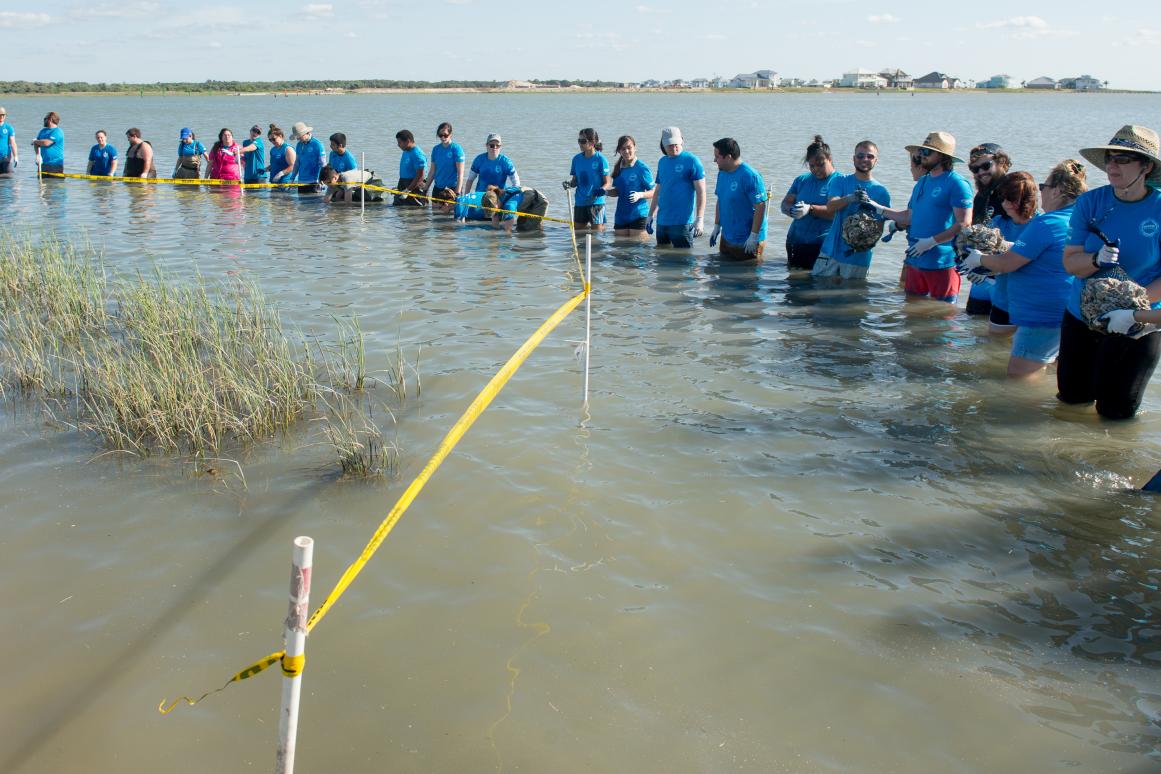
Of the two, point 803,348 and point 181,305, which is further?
point 803,348

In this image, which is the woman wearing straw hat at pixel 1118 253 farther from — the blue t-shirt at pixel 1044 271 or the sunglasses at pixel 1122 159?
the blue t-shirt at pixel 1044 271

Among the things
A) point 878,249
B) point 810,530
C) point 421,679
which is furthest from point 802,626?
point 878,249

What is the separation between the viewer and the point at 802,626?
14.0ft

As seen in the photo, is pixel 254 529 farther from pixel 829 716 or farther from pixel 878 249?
pixel 878 249

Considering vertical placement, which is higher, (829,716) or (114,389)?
(114,389)

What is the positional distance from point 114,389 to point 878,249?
1128 cm

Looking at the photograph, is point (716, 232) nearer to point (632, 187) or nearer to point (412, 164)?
point (632, 187)

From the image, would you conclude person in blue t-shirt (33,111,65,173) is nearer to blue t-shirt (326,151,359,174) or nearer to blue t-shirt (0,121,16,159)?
blue t-shirt (0,121,16,159)

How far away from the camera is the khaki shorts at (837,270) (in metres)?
11.0

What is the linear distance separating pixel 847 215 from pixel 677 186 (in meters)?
3.12

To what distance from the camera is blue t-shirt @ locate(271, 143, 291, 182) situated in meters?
20.9

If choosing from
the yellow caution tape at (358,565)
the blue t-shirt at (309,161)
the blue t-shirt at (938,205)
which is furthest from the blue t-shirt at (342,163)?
the yellow caution tape at (358,565)

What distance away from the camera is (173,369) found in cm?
636

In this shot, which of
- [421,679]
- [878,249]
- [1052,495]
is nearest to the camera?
[421,679]
